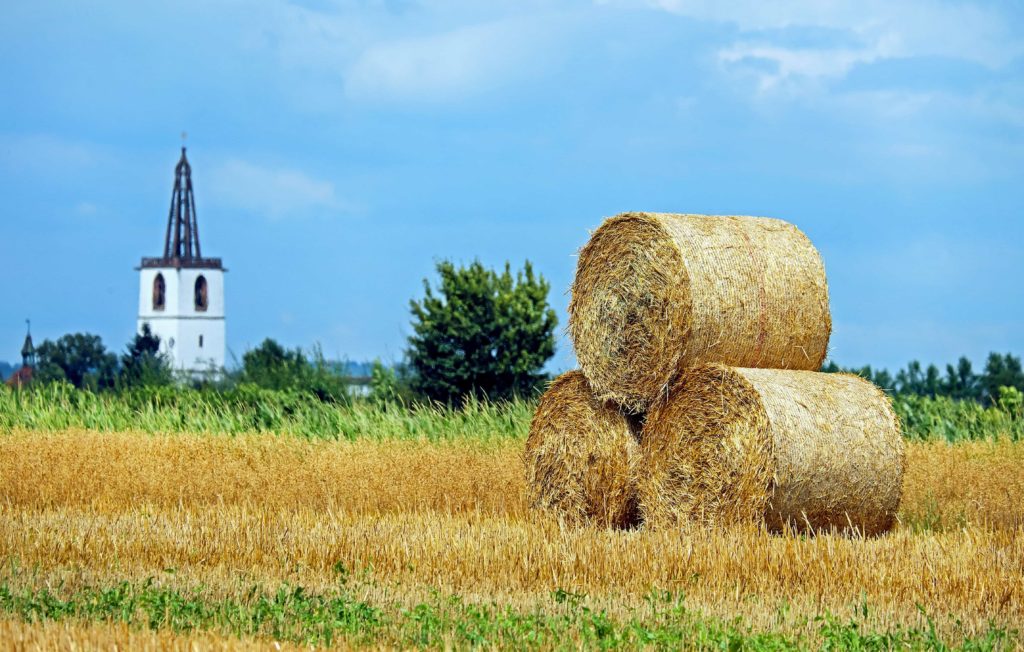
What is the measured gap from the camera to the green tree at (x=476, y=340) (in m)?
48.9

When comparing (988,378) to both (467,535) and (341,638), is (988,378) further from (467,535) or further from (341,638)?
(341,638)

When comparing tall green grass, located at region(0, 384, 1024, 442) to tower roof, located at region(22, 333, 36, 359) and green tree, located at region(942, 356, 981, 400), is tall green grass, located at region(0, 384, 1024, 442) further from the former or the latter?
tower roof, located at region(22, 333, 36, 359)

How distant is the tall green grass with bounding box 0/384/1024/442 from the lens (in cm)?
2023

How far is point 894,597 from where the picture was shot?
8734 millimetres

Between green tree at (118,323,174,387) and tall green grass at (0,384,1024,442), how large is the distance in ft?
12.4

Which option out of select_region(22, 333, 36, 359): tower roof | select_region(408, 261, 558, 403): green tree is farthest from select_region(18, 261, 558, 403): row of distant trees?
select_region(22, 333, 36, 359): tower roof

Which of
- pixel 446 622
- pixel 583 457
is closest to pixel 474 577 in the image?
pixel 446 622

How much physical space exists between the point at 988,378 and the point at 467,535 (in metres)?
47.5

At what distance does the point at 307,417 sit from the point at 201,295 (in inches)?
4370

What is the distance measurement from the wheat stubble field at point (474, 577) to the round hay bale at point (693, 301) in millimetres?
1531

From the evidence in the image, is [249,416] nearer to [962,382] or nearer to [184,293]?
[962,382]

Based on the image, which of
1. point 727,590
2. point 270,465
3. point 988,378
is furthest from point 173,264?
point 727,590

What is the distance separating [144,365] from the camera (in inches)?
1240

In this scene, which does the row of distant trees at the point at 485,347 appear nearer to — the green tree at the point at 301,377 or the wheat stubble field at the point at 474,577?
the green tree at the point at 301,377
